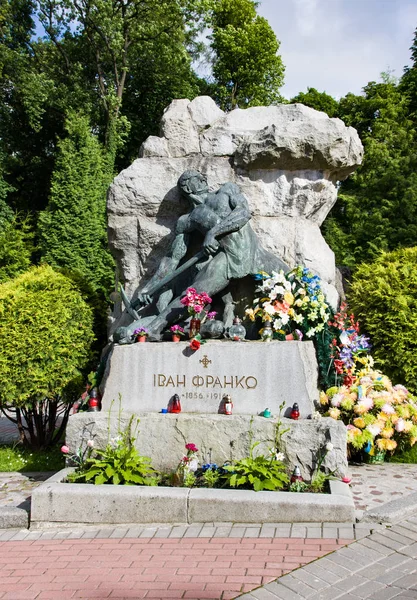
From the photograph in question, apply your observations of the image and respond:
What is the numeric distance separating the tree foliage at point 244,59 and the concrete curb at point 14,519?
72.3 feet

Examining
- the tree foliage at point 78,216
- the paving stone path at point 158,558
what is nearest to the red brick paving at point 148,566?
the paving stone path at point 158,558

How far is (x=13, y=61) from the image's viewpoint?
735 inches

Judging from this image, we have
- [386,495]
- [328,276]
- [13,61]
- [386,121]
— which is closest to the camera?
[386,495]

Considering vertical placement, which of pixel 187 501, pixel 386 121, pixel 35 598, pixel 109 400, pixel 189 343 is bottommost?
pixel 35 598

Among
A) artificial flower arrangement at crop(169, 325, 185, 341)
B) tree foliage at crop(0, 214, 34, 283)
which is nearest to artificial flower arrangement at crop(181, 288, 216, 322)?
artificial flower arrangement at crop(169, 325, 185, 341)

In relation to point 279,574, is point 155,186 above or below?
above

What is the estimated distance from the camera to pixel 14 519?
430cm

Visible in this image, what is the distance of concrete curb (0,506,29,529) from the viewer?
4.29 metres

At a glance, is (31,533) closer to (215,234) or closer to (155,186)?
(215,234)

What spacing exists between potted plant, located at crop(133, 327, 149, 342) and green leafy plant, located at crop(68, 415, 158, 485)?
2.71ft

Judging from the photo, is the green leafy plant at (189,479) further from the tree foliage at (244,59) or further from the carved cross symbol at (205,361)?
the tree foliage at (244,59)

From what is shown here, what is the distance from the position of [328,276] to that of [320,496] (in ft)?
10.7

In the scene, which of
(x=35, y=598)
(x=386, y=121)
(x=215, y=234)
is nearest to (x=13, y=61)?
(x=386, y=121)

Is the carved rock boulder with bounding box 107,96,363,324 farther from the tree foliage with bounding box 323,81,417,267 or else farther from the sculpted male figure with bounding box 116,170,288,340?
the tree foliage with bounding box 323,81,417,267
